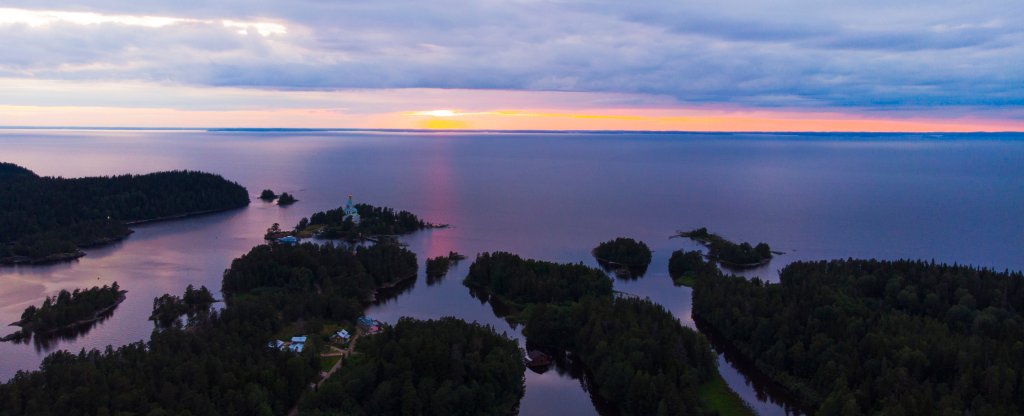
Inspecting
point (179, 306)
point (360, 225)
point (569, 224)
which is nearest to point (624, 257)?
point (569, 224)

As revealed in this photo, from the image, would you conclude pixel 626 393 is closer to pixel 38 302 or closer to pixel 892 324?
pixel 892 324

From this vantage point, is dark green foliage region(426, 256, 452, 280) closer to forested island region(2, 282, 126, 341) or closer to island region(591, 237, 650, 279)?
island region(591, 237, 650, 279)

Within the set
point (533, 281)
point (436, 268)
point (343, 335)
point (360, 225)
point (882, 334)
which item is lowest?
point (343, 335)

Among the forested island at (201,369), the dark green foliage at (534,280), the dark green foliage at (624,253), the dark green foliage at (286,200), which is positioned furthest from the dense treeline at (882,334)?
the dark green foliage at (286,200)

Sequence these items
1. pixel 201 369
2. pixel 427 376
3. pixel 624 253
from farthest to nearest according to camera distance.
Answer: pixel 624 253 < pixel 427 376 < pixel 201 369

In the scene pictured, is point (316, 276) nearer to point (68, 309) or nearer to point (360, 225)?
point (68, 309)

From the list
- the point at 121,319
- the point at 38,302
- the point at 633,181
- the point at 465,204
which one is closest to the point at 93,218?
the point at 38,302
